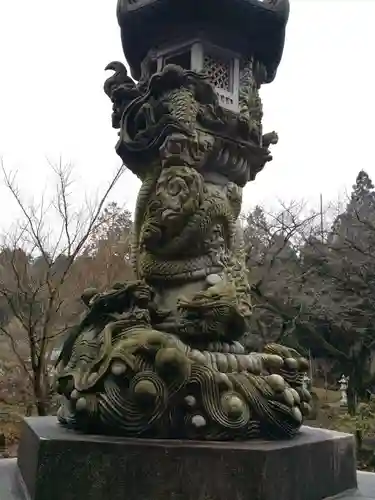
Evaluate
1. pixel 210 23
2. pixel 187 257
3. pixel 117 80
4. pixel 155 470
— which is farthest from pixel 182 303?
pixel 210 23

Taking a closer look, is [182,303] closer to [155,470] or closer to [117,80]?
[155,470]

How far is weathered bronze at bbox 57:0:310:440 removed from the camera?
2.86 meters

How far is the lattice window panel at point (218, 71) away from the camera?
13.9ft

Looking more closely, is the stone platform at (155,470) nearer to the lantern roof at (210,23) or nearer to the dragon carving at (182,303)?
the dragon carving at (182,303)

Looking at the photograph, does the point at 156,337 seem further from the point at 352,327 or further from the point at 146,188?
the point at 352,327

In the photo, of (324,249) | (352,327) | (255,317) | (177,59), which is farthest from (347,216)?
(177,59)

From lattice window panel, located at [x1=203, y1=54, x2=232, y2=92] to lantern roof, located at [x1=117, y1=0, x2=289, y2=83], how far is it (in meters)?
0.13

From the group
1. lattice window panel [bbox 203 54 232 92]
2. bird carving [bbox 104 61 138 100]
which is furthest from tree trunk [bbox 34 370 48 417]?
lattice window panel [bbox 203 54 232 92]

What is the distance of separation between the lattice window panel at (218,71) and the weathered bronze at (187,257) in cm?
1

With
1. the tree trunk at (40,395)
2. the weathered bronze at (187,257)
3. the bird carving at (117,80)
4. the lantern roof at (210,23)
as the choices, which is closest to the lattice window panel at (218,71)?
the weathered bronze at (187,257)

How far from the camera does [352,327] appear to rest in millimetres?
14438

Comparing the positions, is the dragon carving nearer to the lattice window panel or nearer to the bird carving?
the bird carving

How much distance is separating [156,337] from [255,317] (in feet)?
36.4

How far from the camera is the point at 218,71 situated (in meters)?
4.30
